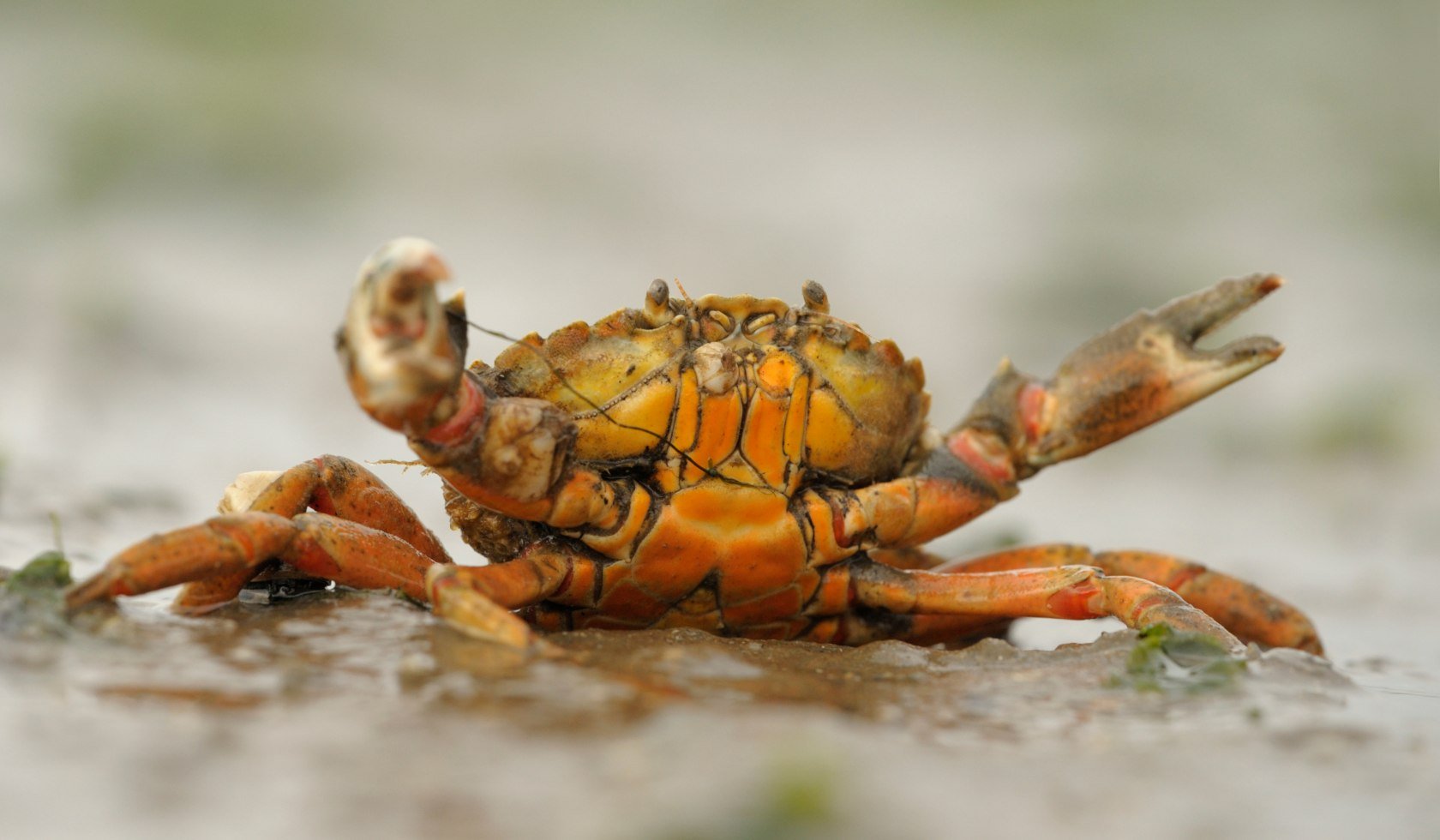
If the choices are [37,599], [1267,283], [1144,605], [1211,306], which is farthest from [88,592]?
[1267,283]

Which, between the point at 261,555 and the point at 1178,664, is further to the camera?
the point at 261,555

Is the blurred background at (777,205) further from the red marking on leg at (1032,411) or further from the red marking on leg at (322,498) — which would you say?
the red marking on leg at (322,498)

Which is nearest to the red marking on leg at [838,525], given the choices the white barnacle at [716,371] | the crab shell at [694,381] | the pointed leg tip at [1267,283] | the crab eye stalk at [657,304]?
the crab shell at [694,381]

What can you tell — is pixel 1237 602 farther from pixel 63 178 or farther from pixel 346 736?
pixel 63 178

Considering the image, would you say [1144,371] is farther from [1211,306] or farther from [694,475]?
[694,475]

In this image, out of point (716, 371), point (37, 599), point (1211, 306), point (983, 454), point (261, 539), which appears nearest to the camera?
point (37, 599)
